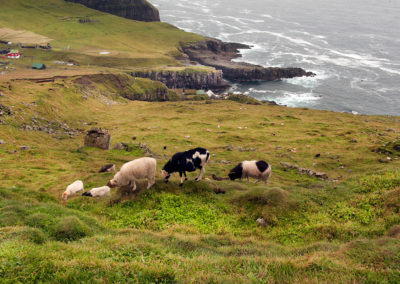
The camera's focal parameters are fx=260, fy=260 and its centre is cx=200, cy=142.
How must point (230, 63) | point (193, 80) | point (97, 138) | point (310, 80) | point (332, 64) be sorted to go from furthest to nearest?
1. point (230, 63)
2. point (332, 64)
3. point (310, 80)
4. point (193, 80)
5. point (97, 138)

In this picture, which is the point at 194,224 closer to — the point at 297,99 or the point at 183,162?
the point at 183,162

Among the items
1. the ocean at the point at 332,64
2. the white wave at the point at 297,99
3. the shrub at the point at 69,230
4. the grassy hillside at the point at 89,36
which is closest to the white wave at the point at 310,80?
the ocean at the point at 332,64

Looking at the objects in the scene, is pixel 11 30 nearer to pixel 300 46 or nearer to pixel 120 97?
pixel 120 97

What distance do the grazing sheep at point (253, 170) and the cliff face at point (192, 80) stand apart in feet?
326

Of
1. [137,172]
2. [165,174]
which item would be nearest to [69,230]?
[137,172]

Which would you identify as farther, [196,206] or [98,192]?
[98,192]

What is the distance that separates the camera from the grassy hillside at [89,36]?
11661cm

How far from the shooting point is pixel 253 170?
2077 cm

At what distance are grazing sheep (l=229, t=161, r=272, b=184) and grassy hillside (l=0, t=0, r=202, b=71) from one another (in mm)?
103438

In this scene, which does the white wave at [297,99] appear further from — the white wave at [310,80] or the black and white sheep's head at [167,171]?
the black and white sheep's head at [167,171]

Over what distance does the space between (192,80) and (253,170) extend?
350ft

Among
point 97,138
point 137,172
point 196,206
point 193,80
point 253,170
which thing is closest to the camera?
point 196,206

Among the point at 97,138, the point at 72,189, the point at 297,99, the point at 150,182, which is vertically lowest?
the point at 297,99

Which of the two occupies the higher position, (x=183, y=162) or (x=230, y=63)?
(x=230, y=63)
